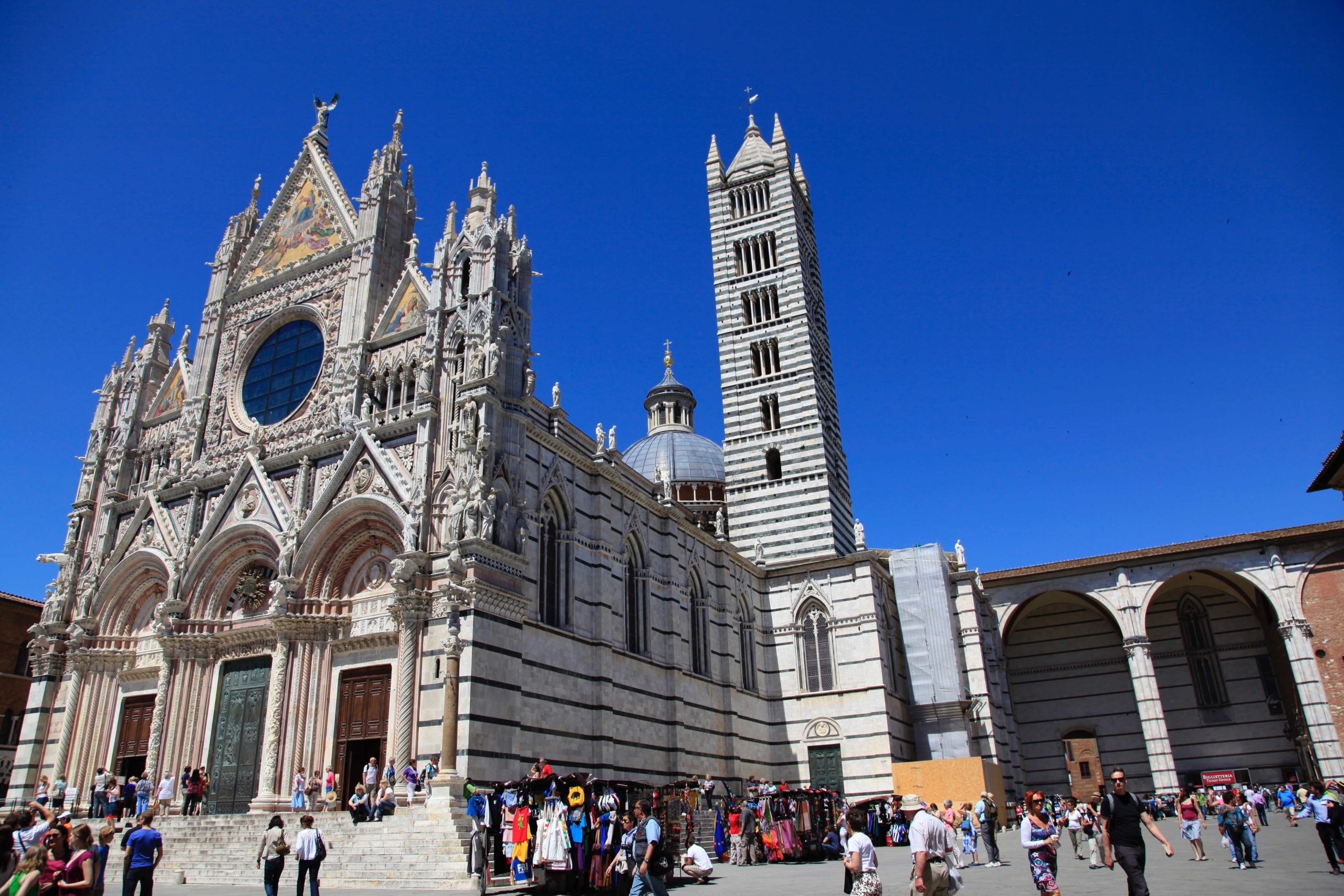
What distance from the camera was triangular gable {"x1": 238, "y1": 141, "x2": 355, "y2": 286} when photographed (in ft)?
88.2

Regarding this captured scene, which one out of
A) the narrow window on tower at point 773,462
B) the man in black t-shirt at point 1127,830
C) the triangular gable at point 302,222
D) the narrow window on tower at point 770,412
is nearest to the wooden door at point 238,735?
the triangular gable at point 302,222

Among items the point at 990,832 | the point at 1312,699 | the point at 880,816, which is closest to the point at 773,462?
the point at 880,816

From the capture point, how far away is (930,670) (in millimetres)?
33562

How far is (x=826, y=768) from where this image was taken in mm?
31234

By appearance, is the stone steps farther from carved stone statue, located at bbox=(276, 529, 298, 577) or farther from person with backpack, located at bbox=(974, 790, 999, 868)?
person with backpack, located at bbox=(974, 790, 999, 868)

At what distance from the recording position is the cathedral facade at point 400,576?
19875 mm

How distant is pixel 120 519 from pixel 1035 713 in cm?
3943

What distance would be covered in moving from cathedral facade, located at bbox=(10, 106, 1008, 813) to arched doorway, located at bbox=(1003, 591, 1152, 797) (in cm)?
1125

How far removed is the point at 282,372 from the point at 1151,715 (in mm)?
33862

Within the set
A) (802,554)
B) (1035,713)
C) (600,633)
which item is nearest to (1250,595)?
(1035,713)

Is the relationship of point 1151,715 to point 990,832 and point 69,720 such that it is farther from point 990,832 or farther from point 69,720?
point 69,720

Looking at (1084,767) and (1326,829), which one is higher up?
(1084,767)

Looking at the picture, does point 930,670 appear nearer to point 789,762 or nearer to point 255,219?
point 789,762

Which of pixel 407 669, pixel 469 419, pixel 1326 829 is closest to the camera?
pixel 1326 829
